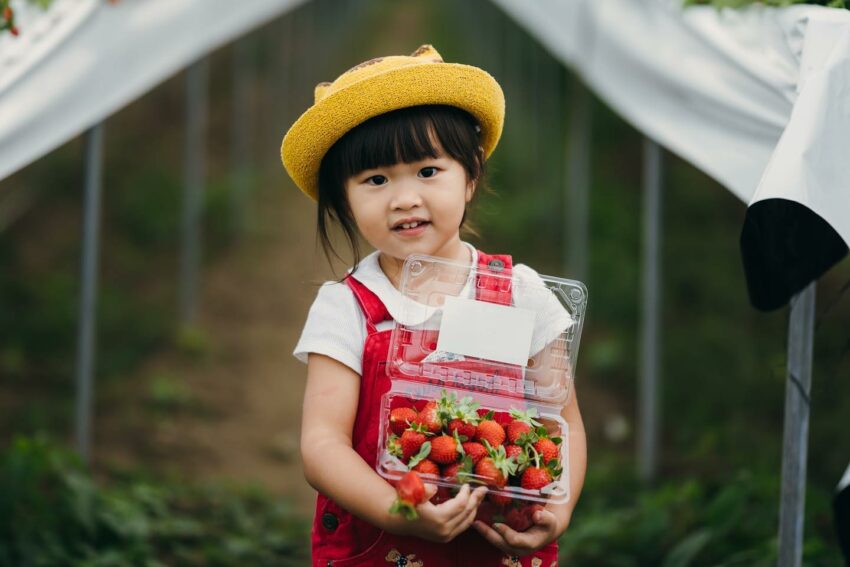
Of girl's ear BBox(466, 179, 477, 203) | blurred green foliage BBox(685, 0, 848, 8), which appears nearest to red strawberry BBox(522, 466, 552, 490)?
girl's ear BBox(466, 179, 477, 203)

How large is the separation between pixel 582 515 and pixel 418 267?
258cm

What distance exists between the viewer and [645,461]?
180 inches

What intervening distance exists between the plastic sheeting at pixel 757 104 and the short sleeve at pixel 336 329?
71 cm

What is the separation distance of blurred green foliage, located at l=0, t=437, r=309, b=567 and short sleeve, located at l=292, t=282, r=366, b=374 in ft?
5.94

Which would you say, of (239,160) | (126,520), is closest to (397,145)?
(126,520)

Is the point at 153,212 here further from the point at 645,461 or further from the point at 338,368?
the point at 338,368

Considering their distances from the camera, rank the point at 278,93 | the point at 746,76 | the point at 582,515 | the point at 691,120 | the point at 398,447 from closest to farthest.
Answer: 1. the point at 398,447
2. the point at 746,76
3. the point at 691,120
4. the point at 582,515
5. the point at 278,93

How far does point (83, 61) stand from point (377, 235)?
4.97 ft

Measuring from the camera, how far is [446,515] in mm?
1754

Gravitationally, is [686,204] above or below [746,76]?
above

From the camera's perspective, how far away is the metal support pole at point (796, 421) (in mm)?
2547

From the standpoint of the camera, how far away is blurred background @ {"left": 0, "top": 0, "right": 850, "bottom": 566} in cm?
385

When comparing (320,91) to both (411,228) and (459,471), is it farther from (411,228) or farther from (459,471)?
(459,471)

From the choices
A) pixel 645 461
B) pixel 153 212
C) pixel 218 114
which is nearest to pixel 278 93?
pixel 218 114
